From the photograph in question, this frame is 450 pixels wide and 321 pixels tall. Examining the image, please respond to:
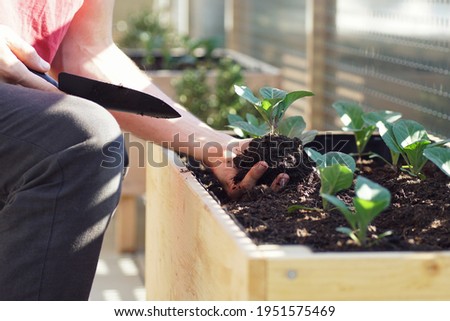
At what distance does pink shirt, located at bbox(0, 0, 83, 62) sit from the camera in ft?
5.89

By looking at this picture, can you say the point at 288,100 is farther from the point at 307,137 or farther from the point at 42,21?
the point at 42,21

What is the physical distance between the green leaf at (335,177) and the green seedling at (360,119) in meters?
0.50

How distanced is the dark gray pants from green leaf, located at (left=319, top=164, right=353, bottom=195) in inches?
14.0

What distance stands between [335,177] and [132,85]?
594 millimetres

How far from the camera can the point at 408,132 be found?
1848mm

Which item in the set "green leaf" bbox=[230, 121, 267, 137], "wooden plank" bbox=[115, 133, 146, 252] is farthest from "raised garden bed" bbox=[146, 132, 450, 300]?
"wooden plank" bbox=[115, 133, 146, 252]

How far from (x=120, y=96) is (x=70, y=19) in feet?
1.17

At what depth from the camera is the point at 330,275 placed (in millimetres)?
1212

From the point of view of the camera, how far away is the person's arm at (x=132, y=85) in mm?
1832

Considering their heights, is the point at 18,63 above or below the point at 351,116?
above

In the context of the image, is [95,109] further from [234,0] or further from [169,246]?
[234,0]

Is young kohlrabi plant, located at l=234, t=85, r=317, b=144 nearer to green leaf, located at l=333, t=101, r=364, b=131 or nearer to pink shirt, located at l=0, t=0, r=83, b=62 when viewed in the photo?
green leaf, located at l=333, t=101, r=364, b=131

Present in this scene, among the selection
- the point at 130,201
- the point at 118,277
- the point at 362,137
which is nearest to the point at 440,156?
the point at 362,137

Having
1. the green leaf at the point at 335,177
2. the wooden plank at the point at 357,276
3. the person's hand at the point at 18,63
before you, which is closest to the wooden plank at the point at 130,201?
the person's hand at the point at 18,63
